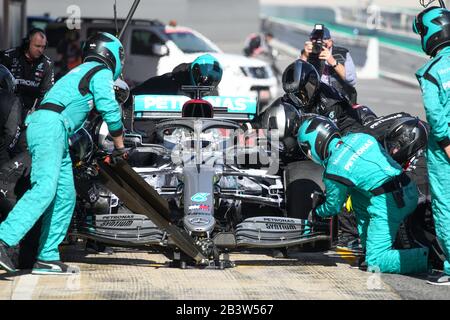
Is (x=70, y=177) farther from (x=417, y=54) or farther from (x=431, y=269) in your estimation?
(x=417, y=54)

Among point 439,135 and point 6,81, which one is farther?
point 6,81

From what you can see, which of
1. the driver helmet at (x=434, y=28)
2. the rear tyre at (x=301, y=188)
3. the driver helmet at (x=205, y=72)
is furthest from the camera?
the driver helmet at (x=205, y=72)

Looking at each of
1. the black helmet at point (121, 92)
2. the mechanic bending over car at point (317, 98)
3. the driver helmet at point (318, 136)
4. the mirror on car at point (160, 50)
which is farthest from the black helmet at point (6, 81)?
the mirror on car at point (160, 50)

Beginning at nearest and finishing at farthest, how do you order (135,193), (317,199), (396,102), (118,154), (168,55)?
(118,154)
(135,193)
(317,199)
(168,55)
(396,102)

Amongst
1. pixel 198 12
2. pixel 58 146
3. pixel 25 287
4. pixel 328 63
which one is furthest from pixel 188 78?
pixel 198 12

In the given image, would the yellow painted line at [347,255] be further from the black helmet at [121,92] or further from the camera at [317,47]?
the camera at [317,47]

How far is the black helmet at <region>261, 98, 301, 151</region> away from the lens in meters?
10.9

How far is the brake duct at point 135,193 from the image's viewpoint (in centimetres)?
918

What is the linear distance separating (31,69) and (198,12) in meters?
32.8

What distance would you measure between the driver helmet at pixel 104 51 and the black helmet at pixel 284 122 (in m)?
2.19

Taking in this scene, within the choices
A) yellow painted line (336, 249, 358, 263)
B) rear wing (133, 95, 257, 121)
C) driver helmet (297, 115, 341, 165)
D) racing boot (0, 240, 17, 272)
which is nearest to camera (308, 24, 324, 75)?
rear wing (133, 95, 257, 121)

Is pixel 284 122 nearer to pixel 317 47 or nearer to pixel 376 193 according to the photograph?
pixel 376 193

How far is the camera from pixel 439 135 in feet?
28.0

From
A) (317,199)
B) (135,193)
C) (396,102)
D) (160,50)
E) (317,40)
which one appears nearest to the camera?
(135,193)
